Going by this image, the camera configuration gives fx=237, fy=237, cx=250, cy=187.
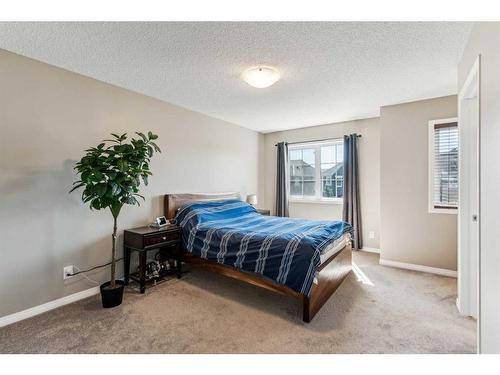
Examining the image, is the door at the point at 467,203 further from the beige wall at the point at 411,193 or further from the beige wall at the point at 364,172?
the beige wall at the point at 364,172

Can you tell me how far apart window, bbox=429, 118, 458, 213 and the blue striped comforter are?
130cm

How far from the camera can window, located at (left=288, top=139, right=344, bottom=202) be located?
471cm

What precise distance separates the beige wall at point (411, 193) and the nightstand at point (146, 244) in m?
3.01

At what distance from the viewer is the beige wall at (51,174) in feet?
6.85

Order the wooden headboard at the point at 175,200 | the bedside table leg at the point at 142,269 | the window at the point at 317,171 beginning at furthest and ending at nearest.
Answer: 1. the window at the point at 317,171
2. the wooden headboard at the point at 175,200
3. the bedside table leg at the point at 142,269

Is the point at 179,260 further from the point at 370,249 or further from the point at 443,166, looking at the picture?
the point at 443,166

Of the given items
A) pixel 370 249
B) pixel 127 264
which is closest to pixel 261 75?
pixel 127 264

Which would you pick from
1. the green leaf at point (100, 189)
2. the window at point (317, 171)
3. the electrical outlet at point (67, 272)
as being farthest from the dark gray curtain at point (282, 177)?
the electrical outlet at point (67, 272)

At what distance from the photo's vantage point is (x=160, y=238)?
2775 mm

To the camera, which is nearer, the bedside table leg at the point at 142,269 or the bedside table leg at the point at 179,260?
the bedside table leg at the point at 142,269

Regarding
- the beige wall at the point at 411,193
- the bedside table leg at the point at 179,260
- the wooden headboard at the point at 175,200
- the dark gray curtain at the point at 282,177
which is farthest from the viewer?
the dark gray curtain at the point at 282,177

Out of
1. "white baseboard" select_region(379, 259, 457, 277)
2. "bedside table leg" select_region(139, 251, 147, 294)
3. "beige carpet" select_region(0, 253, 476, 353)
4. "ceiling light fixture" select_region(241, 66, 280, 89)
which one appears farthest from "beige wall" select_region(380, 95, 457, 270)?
"bedside table leg" select_region(139, 251, 147, 294)

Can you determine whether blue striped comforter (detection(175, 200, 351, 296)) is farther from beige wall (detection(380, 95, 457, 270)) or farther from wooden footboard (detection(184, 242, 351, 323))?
beige wall (detection(380, 95, 457, 270))
